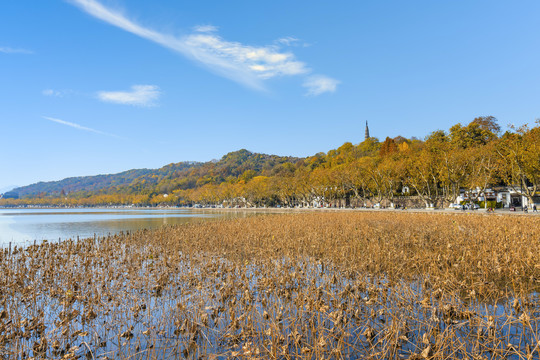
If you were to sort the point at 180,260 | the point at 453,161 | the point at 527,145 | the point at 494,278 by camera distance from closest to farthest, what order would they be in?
the point at 494,278 → the point at 180,260 → the point at 527,145 → the point at 453,161

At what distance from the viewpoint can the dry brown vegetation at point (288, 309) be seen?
5082mm

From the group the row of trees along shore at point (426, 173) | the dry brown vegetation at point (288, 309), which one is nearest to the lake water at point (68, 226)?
the dry brown vegetation at point (288, 309)

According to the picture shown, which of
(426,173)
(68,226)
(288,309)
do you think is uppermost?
(426,173)

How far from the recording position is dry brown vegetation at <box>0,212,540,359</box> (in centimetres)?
508

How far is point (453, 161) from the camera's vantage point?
4312 cm

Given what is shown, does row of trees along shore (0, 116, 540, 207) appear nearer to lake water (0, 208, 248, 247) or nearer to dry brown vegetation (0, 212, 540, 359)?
lake water (0, 208, 248, 247)

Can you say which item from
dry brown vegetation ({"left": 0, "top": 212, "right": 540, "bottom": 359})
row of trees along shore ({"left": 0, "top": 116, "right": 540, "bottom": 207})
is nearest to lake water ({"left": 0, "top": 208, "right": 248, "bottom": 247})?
dry brown vegetation ({"left": 0, "top": 212, "right": 540, "bottom": 359})

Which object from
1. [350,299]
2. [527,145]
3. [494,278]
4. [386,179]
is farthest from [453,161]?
[350,299]

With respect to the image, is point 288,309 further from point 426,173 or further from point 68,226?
point 426,173

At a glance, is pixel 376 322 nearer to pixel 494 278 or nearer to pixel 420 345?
pixel 420 345

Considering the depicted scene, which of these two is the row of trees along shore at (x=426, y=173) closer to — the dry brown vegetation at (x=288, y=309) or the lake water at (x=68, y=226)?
the lake water at (x=68, y=226)

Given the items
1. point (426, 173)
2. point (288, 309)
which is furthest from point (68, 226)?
point (426, 173)

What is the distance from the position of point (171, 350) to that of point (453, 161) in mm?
45847

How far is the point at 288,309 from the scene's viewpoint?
6.60 m
